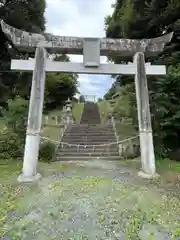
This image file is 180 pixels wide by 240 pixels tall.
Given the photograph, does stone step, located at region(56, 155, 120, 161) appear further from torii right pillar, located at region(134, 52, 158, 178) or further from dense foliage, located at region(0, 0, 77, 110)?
dense foliage, located at region(0, 0, 77, 110)

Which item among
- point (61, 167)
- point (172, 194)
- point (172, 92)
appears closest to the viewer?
point (172, 194)

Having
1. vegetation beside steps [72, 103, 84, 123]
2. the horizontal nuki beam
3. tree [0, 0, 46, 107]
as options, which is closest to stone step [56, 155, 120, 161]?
the horizontal nuki beam

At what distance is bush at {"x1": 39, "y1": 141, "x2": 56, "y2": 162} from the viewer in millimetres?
8820

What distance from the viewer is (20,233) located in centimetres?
338

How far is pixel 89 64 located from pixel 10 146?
456cm

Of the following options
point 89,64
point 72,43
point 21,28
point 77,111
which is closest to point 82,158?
point 89,64

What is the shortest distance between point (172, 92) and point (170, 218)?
569 cm

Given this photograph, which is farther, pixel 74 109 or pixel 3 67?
pixel 74 109

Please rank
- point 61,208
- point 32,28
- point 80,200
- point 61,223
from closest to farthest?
point 61,223
point 61,208
point 80,200
point 32,28

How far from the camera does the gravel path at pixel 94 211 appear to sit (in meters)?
3.41

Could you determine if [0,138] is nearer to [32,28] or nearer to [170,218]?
[170,218]

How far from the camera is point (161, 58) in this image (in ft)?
38.6

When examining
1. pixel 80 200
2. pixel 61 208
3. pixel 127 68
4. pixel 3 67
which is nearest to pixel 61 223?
pixel 61 208

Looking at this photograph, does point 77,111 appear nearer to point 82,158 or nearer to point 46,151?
point 82,158
